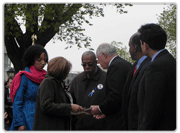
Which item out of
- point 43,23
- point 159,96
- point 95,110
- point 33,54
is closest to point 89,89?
point 95,110

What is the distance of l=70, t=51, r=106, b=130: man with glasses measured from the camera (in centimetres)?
484

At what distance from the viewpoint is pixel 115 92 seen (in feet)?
14.2

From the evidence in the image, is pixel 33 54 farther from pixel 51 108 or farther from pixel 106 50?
pixel 51 108

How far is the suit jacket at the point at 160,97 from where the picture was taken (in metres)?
3.08

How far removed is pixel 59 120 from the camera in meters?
3.64

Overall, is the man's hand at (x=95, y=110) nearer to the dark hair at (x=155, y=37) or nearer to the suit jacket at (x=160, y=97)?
the suit jacket at (x=160, y=97)

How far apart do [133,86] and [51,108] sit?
0.98m

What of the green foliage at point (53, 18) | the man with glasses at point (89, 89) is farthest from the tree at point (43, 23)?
the man with glasses at point (89, 89)

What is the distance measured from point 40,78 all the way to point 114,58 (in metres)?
1.14

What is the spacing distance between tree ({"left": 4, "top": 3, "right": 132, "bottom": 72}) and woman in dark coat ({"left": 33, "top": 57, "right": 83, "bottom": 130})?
1158 cm

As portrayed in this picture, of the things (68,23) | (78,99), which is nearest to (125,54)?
(68,23)

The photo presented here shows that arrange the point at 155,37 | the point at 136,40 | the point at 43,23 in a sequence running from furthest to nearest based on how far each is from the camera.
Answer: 1. the point at 43,23
2. the point at 136,40
3. the point at 155,37

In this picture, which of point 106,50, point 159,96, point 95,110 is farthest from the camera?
point 106,50

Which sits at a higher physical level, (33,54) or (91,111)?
(33,54)
